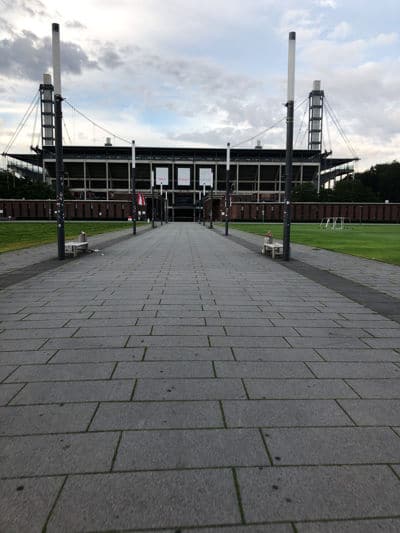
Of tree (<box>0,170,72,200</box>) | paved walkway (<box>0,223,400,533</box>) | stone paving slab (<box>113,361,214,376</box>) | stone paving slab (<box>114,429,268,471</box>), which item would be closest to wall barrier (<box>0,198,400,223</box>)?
tree (<box>0,170,72,200</box>)

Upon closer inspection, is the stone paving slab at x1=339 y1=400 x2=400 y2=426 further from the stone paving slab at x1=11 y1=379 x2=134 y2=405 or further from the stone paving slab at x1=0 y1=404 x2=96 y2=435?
the stone paving slab at x1=0 y1=404 x2=96 y2=435

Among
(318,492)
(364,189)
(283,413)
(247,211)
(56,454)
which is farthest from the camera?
(364,189)

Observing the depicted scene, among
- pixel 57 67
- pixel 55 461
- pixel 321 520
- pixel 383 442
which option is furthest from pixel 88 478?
pixel 57 67

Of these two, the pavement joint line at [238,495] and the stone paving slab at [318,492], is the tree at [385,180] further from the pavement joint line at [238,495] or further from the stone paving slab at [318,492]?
the pavement joint line at [238,495]

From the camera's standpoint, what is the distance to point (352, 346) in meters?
4.81

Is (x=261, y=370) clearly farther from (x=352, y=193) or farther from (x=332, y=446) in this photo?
(x=352, y=193)

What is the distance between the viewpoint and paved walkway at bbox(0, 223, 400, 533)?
7.04 feet

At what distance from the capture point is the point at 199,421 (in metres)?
3.03

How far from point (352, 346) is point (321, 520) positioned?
2.96 metres

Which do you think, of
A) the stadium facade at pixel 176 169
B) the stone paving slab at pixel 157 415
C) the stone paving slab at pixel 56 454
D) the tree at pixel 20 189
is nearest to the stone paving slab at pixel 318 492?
the stone paving slab at pixel 157 415

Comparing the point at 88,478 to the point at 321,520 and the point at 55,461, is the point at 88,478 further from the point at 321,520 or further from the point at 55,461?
the point at 321,520

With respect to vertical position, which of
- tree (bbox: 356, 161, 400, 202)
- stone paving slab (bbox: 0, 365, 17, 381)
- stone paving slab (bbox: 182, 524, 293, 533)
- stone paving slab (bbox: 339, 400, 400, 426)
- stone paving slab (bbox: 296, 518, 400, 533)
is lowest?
stone paving slab (bbox: 296, 518, 400, 533)

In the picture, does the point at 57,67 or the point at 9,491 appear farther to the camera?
the point at 57,67

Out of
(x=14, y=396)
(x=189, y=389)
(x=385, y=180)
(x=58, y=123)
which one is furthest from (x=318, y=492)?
(x=385, y=180)
